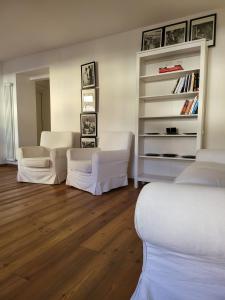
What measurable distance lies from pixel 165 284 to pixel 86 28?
3504 millimetres

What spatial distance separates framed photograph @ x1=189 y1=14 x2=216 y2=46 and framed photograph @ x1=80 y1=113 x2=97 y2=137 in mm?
1959

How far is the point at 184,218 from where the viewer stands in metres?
0.67

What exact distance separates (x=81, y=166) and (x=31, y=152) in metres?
1.21

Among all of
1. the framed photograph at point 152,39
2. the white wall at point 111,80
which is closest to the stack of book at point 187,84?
the white wall at point 111,80

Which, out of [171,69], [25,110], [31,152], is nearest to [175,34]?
[171,69]

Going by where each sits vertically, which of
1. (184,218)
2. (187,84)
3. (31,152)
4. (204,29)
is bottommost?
(31,152)

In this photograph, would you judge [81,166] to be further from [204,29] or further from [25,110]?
[25,110]

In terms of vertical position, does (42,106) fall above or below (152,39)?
below

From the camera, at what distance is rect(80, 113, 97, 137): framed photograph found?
3.84m

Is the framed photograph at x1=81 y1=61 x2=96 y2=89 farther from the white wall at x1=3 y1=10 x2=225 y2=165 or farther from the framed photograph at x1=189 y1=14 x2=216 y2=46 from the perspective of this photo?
the framed photograph at x1=189 y1=14 x2=216 y2=46

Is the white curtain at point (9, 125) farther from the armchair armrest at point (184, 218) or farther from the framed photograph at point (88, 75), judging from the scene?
the armchair armrest at point (184, 218)

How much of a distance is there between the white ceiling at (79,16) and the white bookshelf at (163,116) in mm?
489

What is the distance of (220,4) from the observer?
8.65 feet

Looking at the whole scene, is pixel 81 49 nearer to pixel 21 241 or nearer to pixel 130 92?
pixel 130 92
